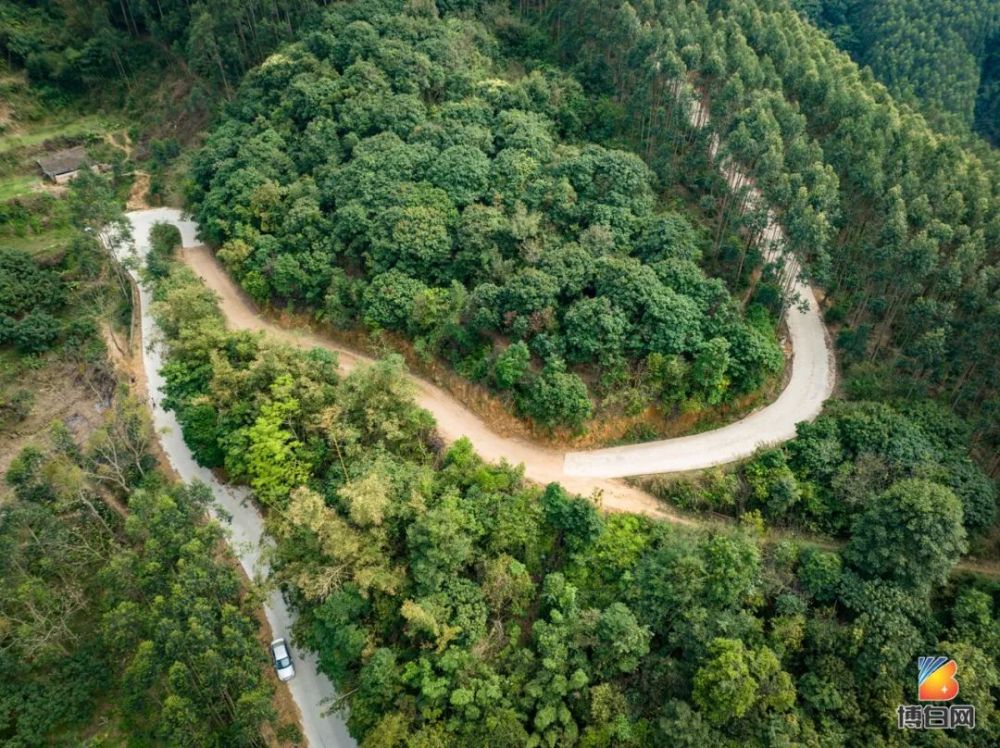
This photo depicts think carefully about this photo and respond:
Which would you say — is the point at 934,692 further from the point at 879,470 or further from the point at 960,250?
the point at 960,250

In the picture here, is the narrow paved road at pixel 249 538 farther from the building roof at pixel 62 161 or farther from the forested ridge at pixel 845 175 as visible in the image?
the forested ridge at pixel 845 175

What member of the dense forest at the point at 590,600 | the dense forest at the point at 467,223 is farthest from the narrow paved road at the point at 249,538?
the dense forest at the point at 467,223

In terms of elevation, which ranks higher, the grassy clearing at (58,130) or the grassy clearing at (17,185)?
the grassy clearing at (58,130)

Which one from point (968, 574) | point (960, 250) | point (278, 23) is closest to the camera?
point (968, 574)

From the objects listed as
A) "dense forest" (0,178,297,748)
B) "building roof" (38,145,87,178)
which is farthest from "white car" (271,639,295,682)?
"building roof" (38,145,87,178)

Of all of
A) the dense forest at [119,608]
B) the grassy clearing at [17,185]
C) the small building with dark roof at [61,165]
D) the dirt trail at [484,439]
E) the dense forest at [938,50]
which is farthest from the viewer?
the dense forest at [938,50]

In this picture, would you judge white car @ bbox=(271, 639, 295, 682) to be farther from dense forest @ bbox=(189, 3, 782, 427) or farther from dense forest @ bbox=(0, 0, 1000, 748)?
dense forest @ bbox=(189, 3, 782, 427)

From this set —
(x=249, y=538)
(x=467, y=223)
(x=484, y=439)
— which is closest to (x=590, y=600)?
(x=484, y=439)

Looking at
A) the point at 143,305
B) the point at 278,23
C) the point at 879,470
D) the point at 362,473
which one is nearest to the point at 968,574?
the point at 879,470

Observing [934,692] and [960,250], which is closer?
[934,692]
